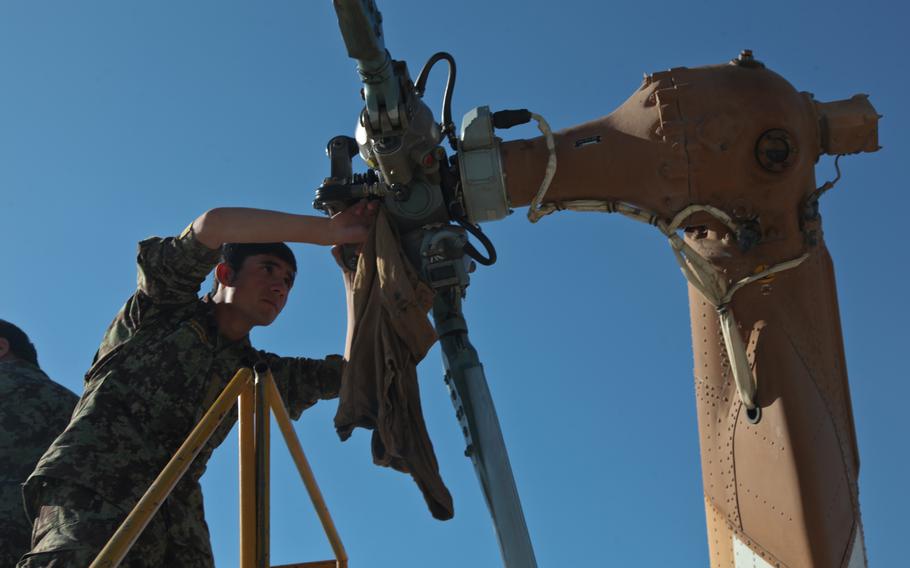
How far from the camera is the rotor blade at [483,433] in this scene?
4715 millimetres

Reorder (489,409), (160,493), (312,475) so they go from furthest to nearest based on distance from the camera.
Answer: (489,409) < (312,475) < (160,493)

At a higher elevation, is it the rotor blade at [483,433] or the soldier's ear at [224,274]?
the soldier's ear at [224,274]

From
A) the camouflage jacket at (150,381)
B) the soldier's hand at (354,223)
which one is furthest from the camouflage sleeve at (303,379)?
the soldier's hand at (354,223)

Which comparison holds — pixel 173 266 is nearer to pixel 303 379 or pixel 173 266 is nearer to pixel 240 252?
pixel 240 252

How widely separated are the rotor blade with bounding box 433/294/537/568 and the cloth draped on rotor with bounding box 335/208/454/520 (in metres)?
0.16

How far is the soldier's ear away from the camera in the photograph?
5.95 metres

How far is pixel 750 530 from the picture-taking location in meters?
5.68

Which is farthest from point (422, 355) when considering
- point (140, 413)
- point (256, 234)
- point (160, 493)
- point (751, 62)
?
point (751, 62)

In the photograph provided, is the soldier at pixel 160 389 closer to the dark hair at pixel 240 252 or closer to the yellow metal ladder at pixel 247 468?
the dark hair at pixel 240 252

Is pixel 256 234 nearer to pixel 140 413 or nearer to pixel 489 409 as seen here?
pixel 140 413

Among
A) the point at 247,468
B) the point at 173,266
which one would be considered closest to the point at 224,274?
the point at 173,266

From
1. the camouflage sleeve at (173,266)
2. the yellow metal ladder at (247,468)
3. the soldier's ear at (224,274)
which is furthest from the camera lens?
the soldier's ear at (224,274)

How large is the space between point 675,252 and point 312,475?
2492mm

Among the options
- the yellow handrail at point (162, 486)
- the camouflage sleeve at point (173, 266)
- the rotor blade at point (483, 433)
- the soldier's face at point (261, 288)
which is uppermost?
the soldier's face at point (261, 288)
